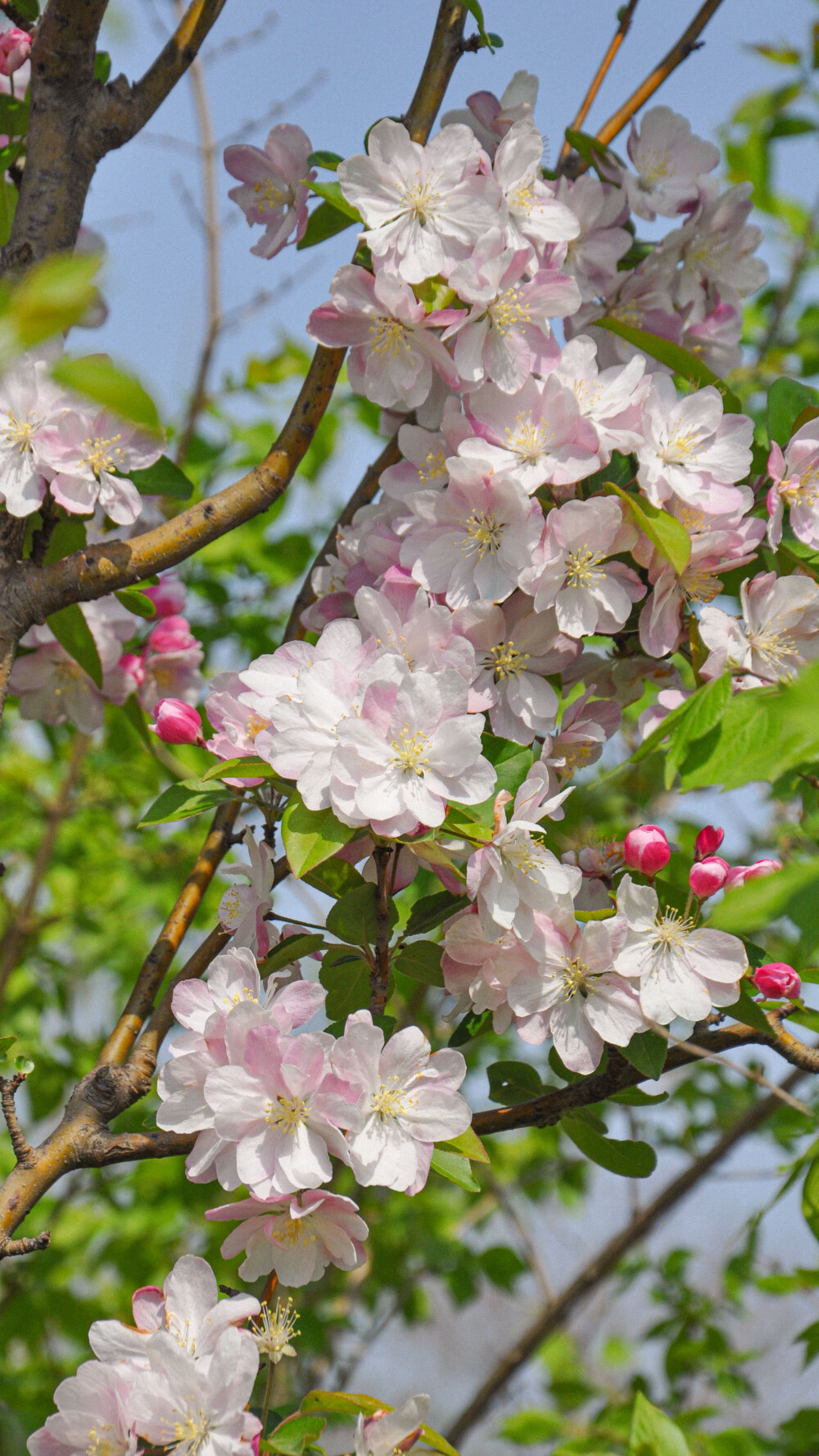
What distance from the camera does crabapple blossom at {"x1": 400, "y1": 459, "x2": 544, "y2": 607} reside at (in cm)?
96

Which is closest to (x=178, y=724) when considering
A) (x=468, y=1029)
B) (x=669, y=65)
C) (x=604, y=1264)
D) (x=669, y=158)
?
(x=468, y=1029)

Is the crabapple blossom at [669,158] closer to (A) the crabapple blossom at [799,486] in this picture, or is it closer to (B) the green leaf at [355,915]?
(A) the crabapple blossom at [799,486]

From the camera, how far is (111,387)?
35 centimetres

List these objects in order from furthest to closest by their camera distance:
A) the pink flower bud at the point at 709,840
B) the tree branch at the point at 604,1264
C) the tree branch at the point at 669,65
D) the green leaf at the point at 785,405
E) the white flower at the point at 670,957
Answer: the tree branch at the point at 604,1264 < the tree branch at the point at 669,65 < the green leaf at the point at 785,405 < the pink flower bud at the point at 709,840 < the white flower at the point at 670,957

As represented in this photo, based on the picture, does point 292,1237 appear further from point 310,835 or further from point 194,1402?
point 310,835

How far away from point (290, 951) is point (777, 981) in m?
0.38

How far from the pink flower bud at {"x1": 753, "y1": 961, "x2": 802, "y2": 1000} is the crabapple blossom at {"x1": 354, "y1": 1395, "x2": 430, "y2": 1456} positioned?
386 mm

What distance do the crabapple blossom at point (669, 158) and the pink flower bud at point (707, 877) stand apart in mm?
745

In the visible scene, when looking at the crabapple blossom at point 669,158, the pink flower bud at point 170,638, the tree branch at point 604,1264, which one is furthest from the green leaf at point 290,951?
the tree branch at point 604,1264

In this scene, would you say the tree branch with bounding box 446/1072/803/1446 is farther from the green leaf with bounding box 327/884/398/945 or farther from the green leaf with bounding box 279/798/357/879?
the green leaf with bounding box 279/798/357/879

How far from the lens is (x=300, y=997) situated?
0.86 m

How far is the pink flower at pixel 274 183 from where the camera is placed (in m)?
1.18

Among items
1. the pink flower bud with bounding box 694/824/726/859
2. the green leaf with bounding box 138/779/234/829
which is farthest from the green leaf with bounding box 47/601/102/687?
the pink flower bud with bounding box 694/824/726/859

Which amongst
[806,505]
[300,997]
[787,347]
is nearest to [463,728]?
[300,997]
